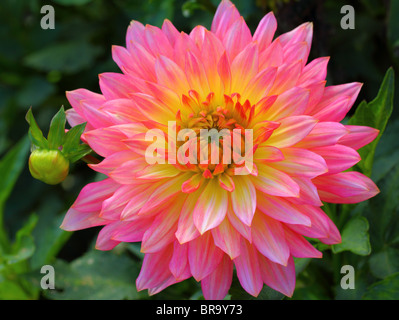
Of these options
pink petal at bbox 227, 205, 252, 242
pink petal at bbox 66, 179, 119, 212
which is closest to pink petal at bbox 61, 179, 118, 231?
pink petal at bbox 66, 179, 119, 212

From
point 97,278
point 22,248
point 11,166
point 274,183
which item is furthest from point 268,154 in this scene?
point 11,166

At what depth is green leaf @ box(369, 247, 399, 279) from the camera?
86 cm

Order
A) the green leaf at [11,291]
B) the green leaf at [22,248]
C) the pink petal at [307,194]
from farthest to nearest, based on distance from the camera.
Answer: the green leaf at [11,291] < the green leaf at [22,248] < the pink petal at [307,194]

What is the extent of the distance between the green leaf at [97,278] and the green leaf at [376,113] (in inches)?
22.9

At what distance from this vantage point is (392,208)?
912mm

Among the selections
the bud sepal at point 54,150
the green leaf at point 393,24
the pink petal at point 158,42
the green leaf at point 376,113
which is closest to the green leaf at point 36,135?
the bud sepal at point 54,150

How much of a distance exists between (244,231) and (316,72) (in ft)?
0.96

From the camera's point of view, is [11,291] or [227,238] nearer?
[227,238]

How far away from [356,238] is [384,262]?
0.15 metres

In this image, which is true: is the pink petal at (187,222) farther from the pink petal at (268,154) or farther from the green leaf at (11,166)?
the green leaf at (11,166)

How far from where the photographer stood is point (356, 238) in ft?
2.55

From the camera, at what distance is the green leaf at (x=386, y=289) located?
31.4 inches

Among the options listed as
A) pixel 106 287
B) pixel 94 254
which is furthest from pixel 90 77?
pixel 106 287

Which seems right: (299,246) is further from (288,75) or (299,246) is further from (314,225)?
(288,75)
